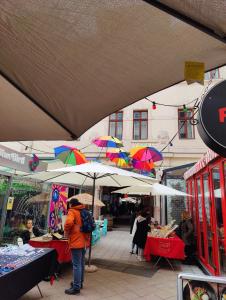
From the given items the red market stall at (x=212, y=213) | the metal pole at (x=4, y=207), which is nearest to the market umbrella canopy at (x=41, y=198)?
the metal pole at (x=4, y=207)

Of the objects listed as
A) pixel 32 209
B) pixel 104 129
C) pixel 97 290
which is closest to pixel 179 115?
pixel 104 129

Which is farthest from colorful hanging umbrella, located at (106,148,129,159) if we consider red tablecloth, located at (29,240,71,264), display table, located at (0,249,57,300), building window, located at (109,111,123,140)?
display table, located at (0,249,57,300)

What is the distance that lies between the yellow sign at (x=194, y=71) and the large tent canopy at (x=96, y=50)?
0.20 feet

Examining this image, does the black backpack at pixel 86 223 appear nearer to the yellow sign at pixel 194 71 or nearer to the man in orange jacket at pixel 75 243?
the man in orange jacket at pixel 75 243

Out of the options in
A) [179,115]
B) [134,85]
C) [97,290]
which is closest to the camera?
[134,85]

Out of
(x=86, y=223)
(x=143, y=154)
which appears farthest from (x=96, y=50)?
(x=143, y=154)

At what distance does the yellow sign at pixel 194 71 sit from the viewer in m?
1.79

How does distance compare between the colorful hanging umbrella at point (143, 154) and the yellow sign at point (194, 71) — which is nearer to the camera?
the yellow sign at point (194, 71)

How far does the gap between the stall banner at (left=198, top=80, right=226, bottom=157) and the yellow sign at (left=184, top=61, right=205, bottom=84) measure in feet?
0.48

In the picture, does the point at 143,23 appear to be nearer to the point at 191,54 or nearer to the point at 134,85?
the point at 191,54

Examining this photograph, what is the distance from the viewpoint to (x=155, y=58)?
1.84m

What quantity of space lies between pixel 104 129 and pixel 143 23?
14.0 meters

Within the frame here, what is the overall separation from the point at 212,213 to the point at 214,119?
4.92 meters

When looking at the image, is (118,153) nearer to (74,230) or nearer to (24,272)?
(74,230)
